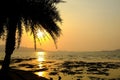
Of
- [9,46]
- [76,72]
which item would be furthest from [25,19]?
[76,72]

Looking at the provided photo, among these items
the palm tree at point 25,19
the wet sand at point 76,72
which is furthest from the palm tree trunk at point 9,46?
the wet sand at point 76,72

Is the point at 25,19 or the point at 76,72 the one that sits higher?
the point at 25,19

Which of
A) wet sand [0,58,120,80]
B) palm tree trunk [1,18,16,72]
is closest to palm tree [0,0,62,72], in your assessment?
palm tree trunk [1,18,16,72]

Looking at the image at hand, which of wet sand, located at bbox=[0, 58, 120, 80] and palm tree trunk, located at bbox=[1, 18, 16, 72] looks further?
wet sand, located at bbox=[0, 58, 120, 80]

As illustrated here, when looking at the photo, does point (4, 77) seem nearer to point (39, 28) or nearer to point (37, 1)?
point (39, 28)

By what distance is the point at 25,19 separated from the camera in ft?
45.0

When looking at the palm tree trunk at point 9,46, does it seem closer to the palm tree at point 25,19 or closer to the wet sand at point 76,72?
the palm tree at point 25,19

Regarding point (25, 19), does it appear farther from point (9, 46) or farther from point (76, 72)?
point (76, 72)

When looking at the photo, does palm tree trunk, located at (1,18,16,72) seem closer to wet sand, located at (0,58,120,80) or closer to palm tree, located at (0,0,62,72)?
palm tree, located at (0,0,62,72)

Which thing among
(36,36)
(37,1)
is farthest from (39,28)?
(37,1)

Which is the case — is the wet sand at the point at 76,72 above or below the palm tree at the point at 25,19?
below

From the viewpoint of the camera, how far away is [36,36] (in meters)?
14.2

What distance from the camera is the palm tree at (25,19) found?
43.7ft

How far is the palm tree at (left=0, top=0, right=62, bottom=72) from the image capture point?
13312 millimetres
